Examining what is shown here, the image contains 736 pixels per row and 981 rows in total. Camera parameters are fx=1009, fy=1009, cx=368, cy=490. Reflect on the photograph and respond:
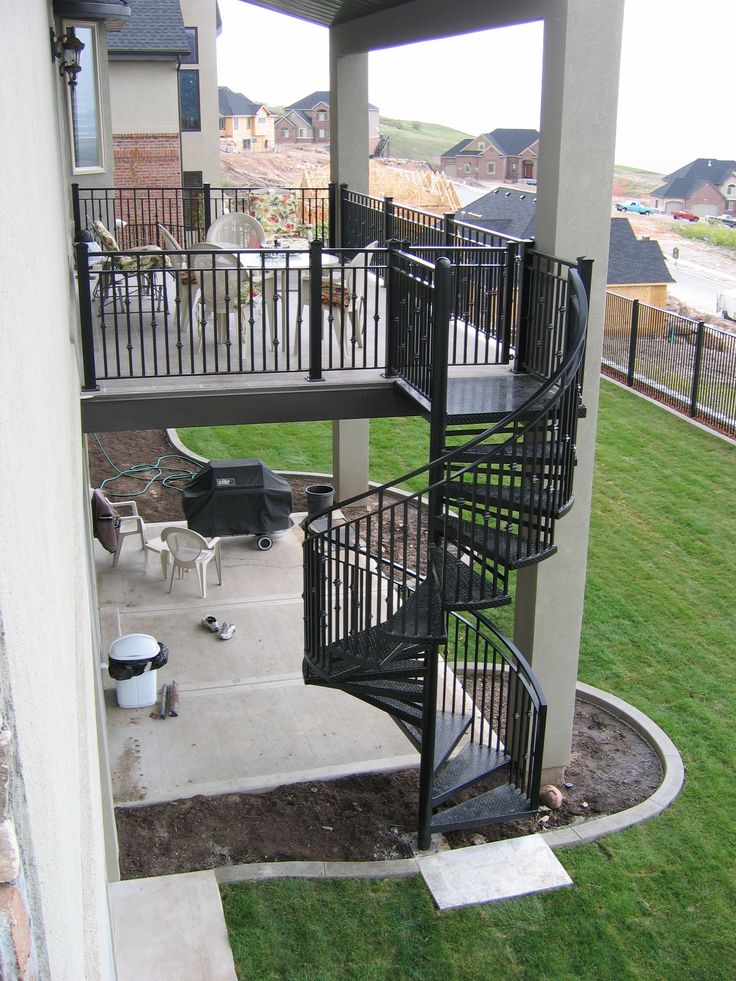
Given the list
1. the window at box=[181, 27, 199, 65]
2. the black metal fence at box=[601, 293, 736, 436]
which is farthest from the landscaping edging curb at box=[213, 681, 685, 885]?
the window at box=[181, 27, 199, 65]

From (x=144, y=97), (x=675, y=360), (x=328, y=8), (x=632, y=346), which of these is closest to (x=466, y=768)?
(x=328, y=8)

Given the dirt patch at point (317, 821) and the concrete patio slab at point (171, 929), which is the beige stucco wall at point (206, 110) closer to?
the dirt patch at point (317, 821)

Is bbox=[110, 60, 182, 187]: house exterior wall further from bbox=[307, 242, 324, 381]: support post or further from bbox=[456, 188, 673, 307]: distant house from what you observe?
bbox=[307, 242, 324, 381]: support post

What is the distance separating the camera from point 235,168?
258 feet

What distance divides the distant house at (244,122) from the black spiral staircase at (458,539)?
303 ft

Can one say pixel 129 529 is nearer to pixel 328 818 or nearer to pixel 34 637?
pixel 328 818

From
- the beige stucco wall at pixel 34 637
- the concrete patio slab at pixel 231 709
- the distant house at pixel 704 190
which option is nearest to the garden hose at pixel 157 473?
the concrete patio slab at pixel 231 709

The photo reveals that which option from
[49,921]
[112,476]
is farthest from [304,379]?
[112,476]

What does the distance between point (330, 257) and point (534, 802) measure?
7627 mm

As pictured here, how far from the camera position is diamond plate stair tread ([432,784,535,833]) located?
8492mm

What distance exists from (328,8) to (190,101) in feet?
95.3

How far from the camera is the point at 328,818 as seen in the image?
A: 873cm

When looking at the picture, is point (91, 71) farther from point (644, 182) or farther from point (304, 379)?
point (644, 182)

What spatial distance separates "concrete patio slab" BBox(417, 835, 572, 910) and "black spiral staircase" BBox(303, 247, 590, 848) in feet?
0.86
